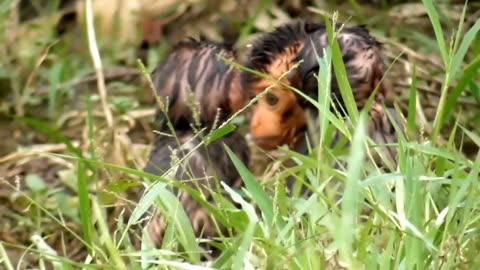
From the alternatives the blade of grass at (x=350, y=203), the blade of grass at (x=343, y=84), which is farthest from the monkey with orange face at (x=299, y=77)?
the blade of grass at (x=350, y=203)

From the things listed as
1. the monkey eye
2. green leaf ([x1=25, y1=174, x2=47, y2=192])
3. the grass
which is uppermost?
the grass

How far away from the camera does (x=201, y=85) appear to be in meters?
4.01

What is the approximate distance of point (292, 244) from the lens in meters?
2.58

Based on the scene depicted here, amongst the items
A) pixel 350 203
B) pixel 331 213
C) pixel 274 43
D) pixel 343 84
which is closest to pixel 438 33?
pixel 343 84

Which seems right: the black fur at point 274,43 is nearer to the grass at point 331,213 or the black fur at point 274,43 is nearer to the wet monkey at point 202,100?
the wet monkey at point 202,100

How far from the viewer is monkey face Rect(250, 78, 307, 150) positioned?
4.01 m

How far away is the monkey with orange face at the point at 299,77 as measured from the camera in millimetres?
3834

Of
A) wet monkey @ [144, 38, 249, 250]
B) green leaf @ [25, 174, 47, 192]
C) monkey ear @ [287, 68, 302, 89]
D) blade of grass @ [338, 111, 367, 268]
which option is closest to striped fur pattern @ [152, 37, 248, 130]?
wet monkey @ [144, 38, 249, 250]

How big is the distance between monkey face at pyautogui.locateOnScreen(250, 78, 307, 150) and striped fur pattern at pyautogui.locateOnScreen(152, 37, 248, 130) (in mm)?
65

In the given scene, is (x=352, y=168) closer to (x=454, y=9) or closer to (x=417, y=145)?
(x=417, y=145)

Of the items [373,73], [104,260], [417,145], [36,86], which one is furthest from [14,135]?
[417,145]

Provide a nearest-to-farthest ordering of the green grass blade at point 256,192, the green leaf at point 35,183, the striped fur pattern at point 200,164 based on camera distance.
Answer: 1. the green grass blade at point 256,192
2. the striped fur pattern at point 200,164
3. the green leaf at point 35,183

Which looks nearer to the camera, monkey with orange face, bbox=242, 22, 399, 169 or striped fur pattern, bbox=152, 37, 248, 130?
monkey with orange face, bbox=242, 22, 399, 169

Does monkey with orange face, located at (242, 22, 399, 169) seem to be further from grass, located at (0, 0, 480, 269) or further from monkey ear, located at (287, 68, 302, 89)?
grass, located at (0, 0, 480, 269)
